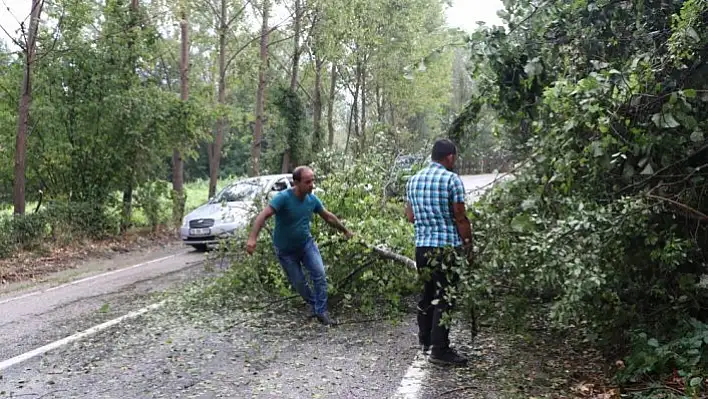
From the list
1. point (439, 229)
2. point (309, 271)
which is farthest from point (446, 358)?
point (309, 271)

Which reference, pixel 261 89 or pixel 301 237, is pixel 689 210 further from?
pixel 261 89

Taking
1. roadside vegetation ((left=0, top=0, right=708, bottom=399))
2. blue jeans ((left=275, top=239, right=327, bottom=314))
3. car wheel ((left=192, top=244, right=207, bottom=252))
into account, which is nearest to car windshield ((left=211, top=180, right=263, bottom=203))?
car wheel ((left=192, top=244, right=207, bottom=252))

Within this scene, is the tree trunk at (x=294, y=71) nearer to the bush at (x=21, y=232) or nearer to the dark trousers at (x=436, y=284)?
the bush at (x=21, y=232)

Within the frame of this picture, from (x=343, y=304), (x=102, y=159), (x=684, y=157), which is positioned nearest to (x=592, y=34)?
(x=684, y=157)

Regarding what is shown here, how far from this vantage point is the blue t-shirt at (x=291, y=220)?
7.28m

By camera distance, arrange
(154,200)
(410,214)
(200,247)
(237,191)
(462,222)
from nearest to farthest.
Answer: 1. (462,222)
2. (410,214)
3. (237,191)
4. (200,247)
5. (154,200)

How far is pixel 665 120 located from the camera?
13.8 feet

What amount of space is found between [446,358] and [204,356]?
226 centimetres

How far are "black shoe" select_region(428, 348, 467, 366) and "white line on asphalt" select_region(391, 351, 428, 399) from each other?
0.13m

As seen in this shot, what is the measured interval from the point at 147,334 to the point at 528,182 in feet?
14.4

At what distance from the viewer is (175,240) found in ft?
60.8

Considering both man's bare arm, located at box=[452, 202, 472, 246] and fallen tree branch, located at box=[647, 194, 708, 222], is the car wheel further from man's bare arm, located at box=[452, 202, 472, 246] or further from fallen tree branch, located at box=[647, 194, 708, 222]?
fallen tree branch, located at box=[647, 194, 708, 222]

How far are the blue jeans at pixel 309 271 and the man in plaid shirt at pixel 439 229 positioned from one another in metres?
1.77

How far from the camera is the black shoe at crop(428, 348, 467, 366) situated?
568 cm
